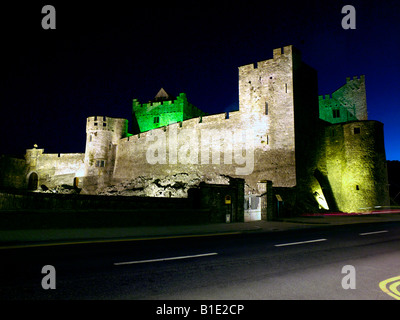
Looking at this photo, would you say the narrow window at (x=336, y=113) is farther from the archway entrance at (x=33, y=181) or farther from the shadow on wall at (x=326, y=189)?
the archway entrance at (x=33, y=181)

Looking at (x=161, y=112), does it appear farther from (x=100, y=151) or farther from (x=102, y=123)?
(x=100, y=151)

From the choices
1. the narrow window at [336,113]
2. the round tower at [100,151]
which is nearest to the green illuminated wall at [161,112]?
the round tower at [100,151]

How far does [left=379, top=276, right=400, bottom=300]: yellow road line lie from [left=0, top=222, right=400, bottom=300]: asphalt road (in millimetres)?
12

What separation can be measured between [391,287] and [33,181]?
51.1 metres

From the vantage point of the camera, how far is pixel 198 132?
30.7 meters

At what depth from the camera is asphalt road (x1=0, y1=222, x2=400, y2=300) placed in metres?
3.98

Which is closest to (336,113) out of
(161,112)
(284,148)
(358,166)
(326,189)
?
(358,166)

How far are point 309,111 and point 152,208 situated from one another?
1806 cm

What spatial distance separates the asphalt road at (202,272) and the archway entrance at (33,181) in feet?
144

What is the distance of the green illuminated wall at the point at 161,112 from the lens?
4634 cm

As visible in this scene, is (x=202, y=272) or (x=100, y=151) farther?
(x=100, y=151)

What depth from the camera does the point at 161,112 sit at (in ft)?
158

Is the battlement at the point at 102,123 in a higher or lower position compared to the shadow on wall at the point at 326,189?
higher

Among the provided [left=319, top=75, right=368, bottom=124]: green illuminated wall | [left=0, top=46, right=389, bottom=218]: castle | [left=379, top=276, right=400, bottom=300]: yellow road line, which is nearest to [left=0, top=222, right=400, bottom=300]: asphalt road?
[left=379, top=276, right=400, bottom=300]: yellow road line
